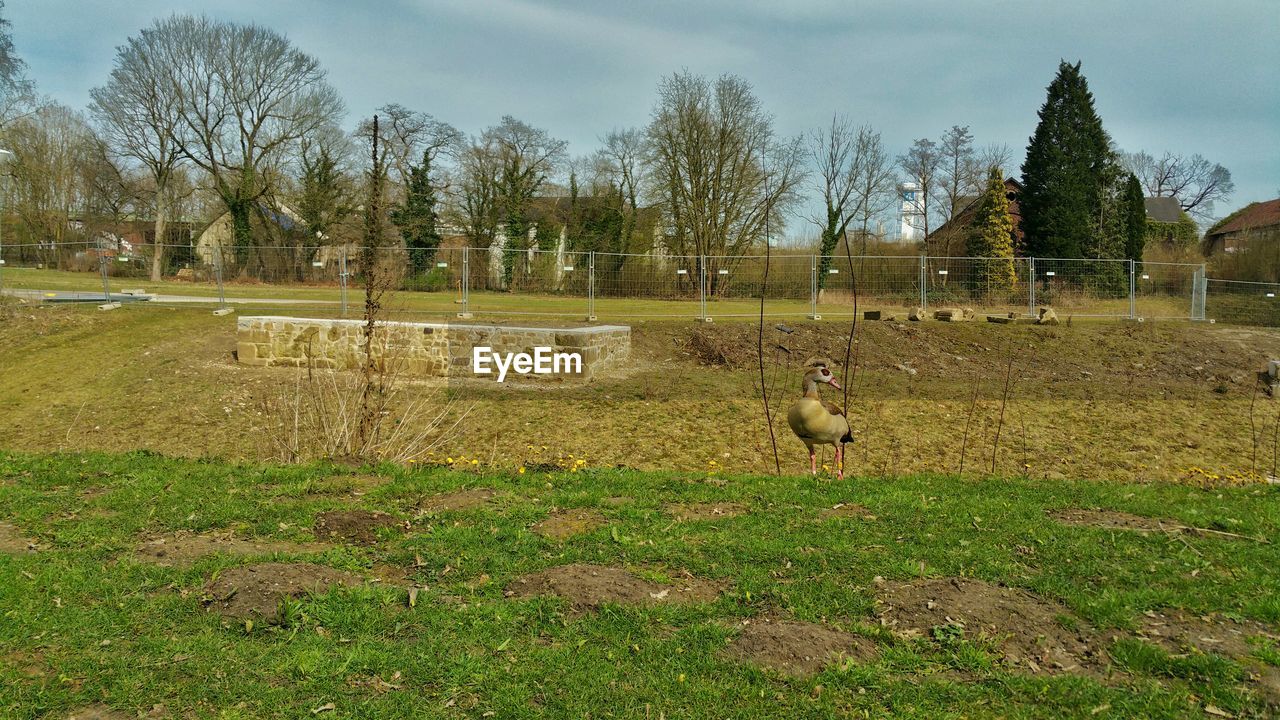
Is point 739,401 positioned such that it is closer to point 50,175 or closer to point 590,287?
point 590,287

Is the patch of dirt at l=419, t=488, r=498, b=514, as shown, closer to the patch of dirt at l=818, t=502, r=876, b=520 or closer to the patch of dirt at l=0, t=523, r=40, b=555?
the patch of dirt at l=0, t=523, r=40, b=555

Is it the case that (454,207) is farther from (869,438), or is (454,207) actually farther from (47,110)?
(869,438)

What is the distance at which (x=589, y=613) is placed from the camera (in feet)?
11.8

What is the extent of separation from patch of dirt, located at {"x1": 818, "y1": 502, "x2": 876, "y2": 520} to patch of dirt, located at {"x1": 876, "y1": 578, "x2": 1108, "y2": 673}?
1160 millimetres

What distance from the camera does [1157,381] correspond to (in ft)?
49.4

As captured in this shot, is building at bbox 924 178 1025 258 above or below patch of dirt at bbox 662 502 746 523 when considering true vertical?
above

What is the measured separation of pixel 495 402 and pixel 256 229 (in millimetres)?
34923

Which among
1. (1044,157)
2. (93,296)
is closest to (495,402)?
(93,296)

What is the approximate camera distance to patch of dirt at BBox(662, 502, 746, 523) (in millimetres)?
5176

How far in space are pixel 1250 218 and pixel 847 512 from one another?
59.5 meters

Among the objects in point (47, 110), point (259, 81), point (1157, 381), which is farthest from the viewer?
point (47, 110)

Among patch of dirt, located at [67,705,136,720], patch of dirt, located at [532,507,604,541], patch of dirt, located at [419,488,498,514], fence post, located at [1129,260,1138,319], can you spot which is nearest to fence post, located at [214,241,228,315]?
patch of dirt, located at [419,488,498,514]

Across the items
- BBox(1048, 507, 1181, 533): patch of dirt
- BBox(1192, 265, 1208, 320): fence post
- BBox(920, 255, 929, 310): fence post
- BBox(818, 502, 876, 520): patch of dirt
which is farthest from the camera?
BBox(1192, 265, 1208, 320): fence post

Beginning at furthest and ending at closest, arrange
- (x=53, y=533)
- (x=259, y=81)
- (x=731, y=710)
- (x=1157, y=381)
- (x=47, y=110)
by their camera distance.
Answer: (x=47, y=110)
(x=259, y=81)
(x=1157, y=381)
(x=53, y=533)
(x=731, y=710)
